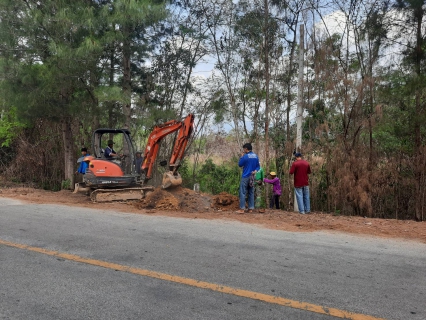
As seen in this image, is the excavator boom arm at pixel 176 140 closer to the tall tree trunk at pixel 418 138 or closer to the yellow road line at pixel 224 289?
the yellow road line at pixel 224 289

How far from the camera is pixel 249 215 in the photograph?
9586mm

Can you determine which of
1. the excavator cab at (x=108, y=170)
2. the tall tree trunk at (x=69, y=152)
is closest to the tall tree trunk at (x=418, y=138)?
the excavator cab at (x=108, y=170)

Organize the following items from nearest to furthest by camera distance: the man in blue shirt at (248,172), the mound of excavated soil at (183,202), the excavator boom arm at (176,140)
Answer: the man in blue shirt at (248,172) < the mound of excavated soil at (183,202) < the excavator boom arm at (176,140)

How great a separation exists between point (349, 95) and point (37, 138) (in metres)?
16.2

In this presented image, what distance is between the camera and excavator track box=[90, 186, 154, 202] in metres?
11.5

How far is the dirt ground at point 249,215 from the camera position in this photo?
7867 millimetres

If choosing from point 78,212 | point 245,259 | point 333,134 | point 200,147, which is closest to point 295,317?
point 245,259

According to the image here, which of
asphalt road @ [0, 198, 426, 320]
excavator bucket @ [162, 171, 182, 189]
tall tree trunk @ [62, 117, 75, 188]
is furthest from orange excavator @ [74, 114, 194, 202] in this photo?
tall tree trunk @ [62, 117, 75, 188]

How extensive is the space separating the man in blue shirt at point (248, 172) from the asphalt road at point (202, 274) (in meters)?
2.77

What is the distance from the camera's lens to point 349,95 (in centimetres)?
1292

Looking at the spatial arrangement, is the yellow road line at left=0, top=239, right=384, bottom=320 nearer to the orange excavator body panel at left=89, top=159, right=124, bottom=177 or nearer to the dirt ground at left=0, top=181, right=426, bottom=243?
the dirt ground at left=0, top=181, right=426, bottom=243

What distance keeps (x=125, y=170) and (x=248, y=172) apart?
4.52m

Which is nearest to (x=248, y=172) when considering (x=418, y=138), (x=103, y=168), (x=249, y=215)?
(x=249, y=215)

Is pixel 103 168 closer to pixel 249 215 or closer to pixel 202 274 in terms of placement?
pixel 249 215
